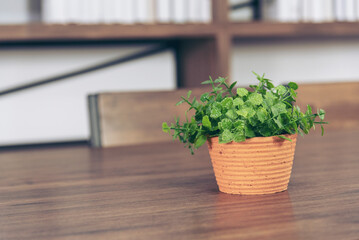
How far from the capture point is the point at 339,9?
238 cm

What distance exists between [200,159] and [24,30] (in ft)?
3.46

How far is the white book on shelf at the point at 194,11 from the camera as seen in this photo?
2166 millimetres

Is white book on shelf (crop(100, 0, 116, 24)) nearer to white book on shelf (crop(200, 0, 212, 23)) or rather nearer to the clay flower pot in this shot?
white book on shelf (crop(200, 0, 212, 23))

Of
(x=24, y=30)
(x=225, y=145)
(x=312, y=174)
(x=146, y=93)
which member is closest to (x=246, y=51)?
(x=146, y=93)

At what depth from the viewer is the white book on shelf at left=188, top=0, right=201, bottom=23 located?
2166mm

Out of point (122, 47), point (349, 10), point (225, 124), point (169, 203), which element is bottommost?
point (169, 203)

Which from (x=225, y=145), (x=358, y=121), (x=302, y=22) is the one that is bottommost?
(x=358, y=121)

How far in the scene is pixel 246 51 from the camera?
2629 millimetres

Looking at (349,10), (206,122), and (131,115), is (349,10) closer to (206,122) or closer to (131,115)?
(131,115)

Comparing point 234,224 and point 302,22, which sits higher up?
point 302,22

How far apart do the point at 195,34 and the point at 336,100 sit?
0.62m

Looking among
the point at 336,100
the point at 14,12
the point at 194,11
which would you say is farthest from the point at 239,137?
the point at 14,12

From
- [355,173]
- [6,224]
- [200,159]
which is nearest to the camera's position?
[6,224]

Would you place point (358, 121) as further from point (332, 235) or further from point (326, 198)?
point (332, 235)
